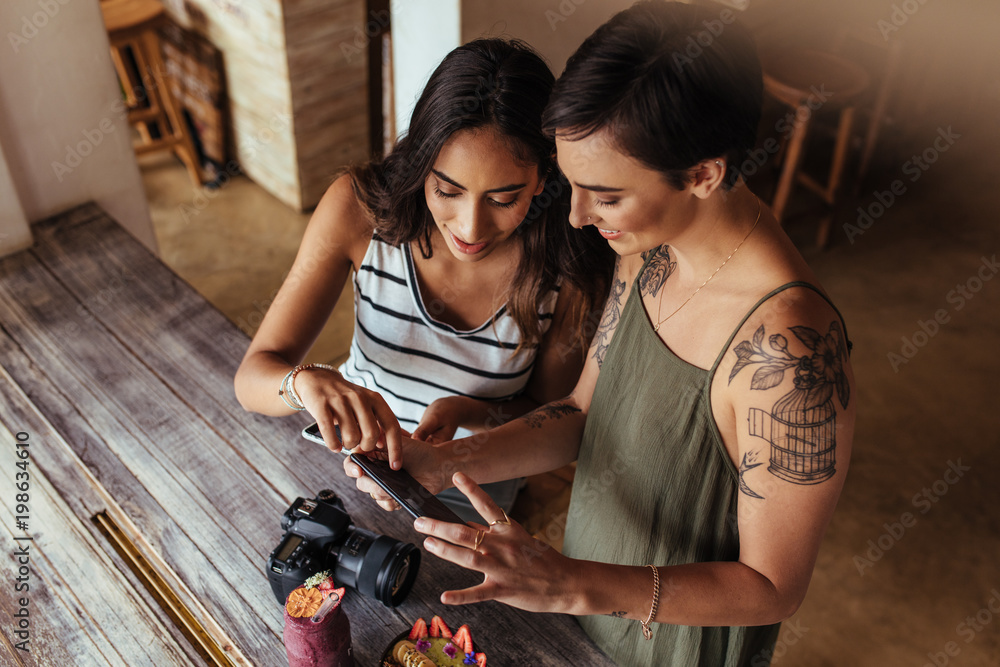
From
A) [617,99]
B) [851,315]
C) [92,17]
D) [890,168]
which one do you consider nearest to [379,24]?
[92,17]

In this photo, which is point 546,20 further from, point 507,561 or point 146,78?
point 507,561

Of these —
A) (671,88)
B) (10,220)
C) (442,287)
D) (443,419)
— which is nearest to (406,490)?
(443,419)

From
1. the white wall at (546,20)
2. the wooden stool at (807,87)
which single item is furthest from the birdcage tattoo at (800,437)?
the wooden stool at (807,87)

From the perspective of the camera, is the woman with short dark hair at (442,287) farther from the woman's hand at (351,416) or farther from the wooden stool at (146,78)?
the wooden stool at (146,78)

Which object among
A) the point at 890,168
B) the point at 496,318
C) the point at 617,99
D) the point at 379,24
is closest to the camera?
the point at 617,99

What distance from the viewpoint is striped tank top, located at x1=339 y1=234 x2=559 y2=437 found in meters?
1.65

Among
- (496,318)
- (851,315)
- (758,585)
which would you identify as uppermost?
(758,585)

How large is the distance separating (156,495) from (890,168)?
174 inches

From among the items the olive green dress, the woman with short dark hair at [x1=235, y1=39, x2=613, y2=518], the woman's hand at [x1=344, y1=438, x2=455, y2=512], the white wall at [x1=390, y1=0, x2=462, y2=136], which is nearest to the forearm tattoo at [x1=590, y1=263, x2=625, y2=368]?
the olive green dress

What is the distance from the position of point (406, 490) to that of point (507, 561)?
11.5 inches

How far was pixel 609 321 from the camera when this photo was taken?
1367 mm

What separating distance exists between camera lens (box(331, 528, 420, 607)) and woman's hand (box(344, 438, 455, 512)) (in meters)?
0.07

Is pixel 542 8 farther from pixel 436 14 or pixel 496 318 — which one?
pixel 496 318

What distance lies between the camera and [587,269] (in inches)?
63.3
